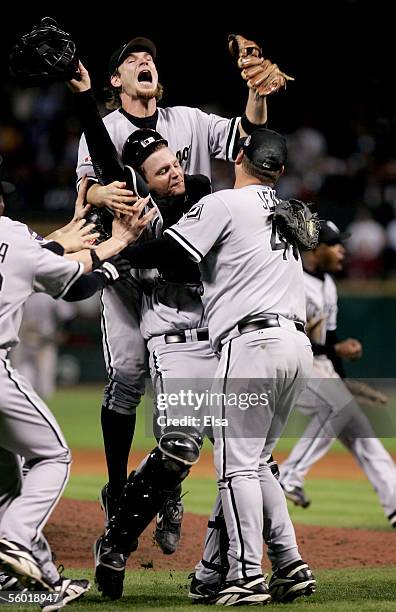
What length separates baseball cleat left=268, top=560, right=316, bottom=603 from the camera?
15.7ft

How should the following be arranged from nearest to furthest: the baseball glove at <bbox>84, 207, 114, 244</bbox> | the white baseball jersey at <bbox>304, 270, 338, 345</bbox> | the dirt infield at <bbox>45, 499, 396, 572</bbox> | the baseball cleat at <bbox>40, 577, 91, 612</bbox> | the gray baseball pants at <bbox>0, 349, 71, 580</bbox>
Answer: the gray baseball pants at <bbox>0, 349, 71, 580</bbox>
the baseball cleat at <bbox>40, 577, 91, 612</bbox>
the baseball glove at <bbox>84, 207, 114, 244</bbox>
the dirt infield at <bbox>45, 499, 396, 572</bbox>
the white baseball jersey at <bbox>304, 270, 338, 345</bbox>

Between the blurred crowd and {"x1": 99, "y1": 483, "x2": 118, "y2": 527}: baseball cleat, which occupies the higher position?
{"x1": 99, "y1": 483, "x2": 118, "y2": 527}: baseball cleat

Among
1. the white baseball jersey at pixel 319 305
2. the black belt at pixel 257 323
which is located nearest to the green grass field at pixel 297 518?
the black belt at pixel 257 323

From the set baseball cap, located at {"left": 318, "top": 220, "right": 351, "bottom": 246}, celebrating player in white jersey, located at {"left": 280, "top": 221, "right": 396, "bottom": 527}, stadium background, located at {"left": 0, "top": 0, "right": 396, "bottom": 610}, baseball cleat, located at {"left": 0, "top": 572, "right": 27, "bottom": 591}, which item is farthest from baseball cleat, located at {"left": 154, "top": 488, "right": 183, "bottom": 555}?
stadium background, located at {"left": 0, "top": 0, "right": 396, "bottom": 610}

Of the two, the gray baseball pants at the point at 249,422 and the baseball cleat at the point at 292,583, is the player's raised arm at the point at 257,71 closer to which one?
the gray baseball pants at the point at 249,422

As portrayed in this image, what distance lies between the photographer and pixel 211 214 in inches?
187

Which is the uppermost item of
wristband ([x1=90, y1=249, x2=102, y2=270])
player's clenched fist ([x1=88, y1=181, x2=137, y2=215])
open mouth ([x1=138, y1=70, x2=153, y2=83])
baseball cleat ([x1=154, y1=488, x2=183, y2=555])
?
open mouth ([x1=138, y1=70, x2=153, y2=83])

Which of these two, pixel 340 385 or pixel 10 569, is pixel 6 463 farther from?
pixel 340 385

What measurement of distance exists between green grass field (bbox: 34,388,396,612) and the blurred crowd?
15.7ft

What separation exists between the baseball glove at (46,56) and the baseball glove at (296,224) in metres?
1.23

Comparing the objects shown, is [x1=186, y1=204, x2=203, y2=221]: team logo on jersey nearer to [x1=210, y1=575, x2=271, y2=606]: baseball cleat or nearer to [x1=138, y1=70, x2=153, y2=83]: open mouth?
[x1=138, y1=70, x2=153, y2=83]: open mouth

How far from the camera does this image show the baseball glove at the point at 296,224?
15.9ft

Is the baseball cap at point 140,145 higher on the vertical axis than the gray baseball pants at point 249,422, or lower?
higher

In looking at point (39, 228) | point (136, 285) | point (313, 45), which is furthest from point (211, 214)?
point (313, 45)
